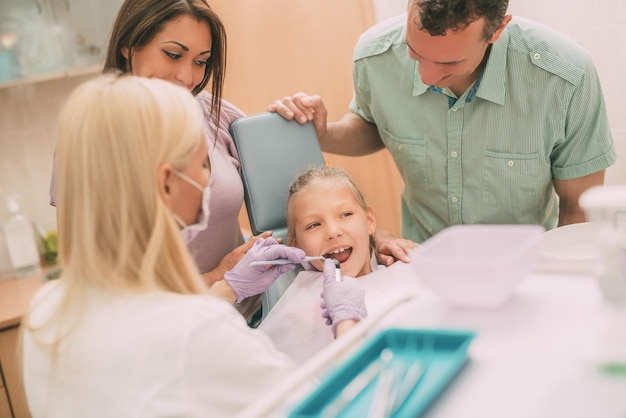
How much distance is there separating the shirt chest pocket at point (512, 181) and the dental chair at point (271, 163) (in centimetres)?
49

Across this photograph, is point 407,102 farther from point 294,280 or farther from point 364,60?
point 294,280

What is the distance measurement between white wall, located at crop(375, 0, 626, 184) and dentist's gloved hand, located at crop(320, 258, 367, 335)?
1489 millimetres

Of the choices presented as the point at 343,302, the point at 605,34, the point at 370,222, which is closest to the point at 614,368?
the point at 343,302

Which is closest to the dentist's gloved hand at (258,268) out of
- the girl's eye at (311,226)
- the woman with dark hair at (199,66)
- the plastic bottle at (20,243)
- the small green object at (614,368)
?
the woman with dark hair at (199,66)

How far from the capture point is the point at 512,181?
6.20ft

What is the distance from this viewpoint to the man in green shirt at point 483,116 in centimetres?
169

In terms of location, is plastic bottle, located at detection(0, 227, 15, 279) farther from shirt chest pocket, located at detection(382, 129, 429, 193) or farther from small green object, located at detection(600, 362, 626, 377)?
small green object, located at detection(600, 362, 626, 377)

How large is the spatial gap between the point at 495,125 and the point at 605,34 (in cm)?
81

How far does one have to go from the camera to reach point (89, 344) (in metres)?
0.93

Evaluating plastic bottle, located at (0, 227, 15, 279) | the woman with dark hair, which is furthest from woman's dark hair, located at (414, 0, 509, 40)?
plastic bottle, located at (0, 227, 15, 279)

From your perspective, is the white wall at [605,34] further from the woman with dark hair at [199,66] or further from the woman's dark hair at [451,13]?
the woman with dark hair at [199,66]

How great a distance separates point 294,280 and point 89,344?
3.21 ft

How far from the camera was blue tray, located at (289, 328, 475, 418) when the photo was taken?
0.84 m

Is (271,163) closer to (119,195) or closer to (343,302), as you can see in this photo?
(343,302)
